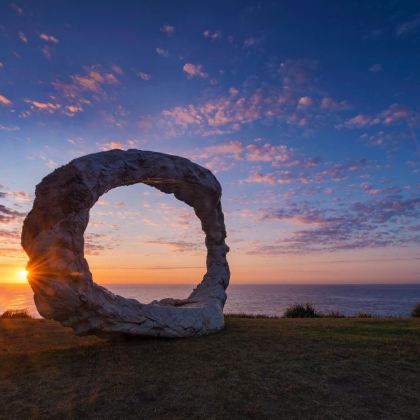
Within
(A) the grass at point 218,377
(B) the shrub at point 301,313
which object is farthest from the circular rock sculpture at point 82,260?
(B) the shrub at point 301,313

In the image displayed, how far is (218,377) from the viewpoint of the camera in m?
6.91

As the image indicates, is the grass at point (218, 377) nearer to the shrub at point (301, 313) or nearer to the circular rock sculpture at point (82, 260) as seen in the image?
the circular rock sculpture at point (82, 260)

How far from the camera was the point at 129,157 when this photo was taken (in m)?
10.8

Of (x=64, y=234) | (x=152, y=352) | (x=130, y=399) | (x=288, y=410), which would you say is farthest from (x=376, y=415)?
(x=64, y=234)

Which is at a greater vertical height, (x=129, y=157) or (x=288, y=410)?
(x=129, y=157)

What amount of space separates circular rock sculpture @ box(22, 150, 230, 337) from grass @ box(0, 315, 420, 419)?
1.83ft

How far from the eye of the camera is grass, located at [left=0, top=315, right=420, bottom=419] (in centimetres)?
566

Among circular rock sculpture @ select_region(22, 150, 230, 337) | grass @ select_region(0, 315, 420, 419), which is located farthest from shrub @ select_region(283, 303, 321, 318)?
circular rock sculpture @ select_region(22, 150, 230, 337)

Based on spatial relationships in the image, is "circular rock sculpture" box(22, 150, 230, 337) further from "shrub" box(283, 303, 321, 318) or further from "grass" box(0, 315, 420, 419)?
"shrub" box(283, 303, 321, 318)

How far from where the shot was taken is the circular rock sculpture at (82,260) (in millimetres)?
8508

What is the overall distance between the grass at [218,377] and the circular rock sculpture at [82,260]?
22.0 inches

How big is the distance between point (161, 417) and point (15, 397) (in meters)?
2.61

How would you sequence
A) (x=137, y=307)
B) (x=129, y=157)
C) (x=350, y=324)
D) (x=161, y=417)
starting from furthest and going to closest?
(x=350, y=324), (x=129, y=157), (x=137, y=307), (x=161, y=417)

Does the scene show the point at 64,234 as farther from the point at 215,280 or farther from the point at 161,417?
the point at 215,280
